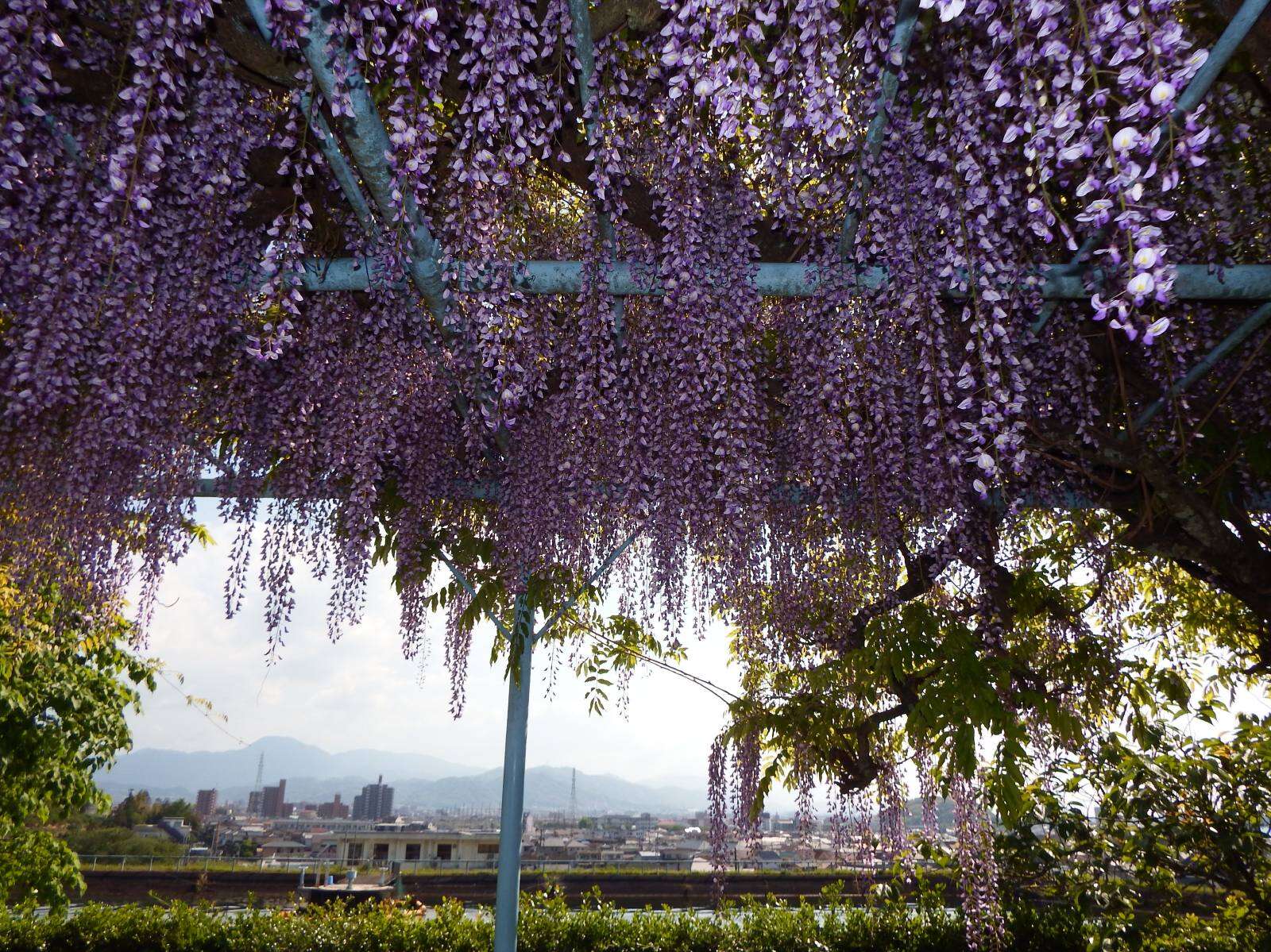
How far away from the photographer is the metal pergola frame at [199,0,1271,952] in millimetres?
1821

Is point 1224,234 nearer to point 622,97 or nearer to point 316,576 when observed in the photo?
point 622,97

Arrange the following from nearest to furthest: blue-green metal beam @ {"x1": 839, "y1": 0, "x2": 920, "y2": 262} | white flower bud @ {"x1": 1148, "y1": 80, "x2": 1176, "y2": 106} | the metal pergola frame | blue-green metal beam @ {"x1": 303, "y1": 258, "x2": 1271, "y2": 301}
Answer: white flower bud @ {"x1": 1148, "y1": 80, "x2": 1176, "y2": 106}
the metal pergola frame
blue-green metal beam @ {"x1": 839, "y1": 0, "x2": 920, "y2": 262}
blue-green metal beam @ {"x1": 303, "y1": 258, "x2": 1271, "y2": 301}

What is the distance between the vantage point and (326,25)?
1706mm

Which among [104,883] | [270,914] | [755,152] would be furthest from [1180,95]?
[104,883]

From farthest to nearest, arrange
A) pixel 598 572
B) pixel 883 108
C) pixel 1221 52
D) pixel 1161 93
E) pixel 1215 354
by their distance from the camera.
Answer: pixel 598 572
pixel 1215 354
pixel 883 108
pixel 1221 52
pixel 1161 93

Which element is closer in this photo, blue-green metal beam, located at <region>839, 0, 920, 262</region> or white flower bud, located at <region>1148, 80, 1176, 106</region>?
white flower bud, located at <region>1148, 80, 1176, 106</region>

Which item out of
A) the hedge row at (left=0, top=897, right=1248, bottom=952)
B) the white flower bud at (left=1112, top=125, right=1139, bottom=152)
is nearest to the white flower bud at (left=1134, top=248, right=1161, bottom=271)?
the white flower bud at (left=1112, top=125, right=1139, bottom=152)

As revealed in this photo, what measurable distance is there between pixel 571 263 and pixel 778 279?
2.36 ft

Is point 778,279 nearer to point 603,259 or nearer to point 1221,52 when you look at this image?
point 603,259

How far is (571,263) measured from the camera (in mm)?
2787

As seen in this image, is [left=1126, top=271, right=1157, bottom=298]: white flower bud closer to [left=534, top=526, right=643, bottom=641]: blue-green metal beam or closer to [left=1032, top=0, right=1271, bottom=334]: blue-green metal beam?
[left=1032, top=0, right=1271, bottom=334]: blue-green metal beam

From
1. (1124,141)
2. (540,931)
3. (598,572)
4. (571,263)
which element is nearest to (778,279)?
(571,263)

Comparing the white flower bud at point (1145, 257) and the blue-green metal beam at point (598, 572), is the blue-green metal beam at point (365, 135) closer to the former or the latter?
the white flower bud at point (1145, 257)

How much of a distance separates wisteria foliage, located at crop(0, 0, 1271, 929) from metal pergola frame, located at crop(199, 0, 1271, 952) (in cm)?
4
